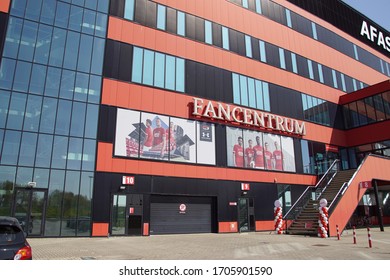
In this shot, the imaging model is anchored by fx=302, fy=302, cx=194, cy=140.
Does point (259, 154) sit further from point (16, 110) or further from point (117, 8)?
point (16, 110)

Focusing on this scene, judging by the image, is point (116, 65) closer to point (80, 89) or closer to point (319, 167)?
point (80, 89)

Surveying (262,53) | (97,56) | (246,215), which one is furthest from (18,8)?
(246,215)

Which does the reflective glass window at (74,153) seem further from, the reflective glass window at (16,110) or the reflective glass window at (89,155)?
the reflective glass window at (16,110)

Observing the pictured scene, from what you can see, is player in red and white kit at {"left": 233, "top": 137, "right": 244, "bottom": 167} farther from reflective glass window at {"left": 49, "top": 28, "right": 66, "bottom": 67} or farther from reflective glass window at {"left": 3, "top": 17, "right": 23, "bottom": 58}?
reflective glass window at {"left": 3, "top": 17, "right": 23, "bottom": 58}

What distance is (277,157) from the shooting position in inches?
1185

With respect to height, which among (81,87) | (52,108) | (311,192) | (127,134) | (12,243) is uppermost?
(81,87)

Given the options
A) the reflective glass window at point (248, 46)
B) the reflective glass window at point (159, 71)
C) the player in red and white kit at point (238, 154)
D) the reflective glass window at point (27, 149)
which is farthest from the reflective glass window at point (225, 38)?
the reflective glass window at point (27, 149)

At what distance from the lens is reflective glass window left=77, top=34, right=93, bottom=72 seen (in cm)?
2283

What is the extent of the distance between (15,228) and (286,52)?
3360 centimetres

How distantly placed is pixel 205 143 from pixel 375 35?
39399 millimetres

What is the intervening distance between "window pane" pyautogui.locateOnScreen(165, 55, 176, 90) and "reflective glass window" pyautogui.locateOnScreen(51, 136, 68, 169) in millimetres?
9461

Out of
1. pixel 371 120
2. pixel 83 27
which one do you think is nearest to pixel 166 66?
pixel 83 27

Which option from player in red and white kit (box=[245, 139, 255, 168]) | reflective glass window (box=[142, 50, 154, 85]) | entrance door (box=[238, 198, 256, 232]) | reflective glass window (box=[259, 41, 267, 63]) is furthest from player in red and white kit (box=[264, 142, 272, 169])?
reflective glass window (box=[142, 50, 154, 85])

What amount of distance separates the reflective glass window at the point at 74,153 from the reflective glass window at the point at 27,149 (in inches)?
86.0
